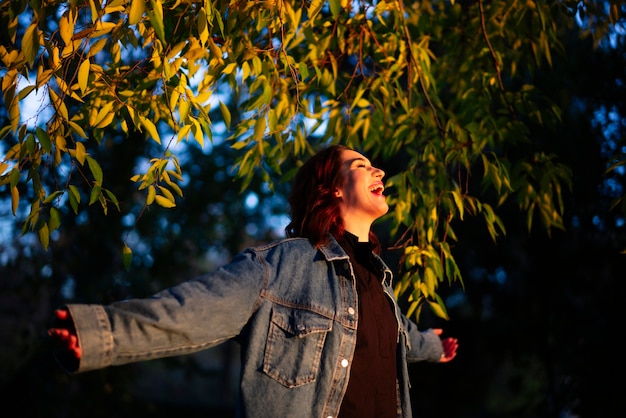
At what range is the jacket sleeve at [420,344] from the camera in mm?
3119

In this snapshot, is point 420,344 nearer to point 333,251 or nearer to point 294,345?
point 333,251

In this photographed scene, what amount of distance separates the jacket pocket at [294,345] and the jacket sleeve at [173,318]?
0.13 meters

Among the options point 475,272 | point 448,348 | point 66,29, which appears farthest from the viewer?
point 475,272

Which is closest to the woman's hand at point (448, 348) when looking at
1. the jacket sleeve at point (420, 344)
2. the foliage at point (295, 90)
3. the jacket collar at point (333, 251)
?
the jacket sleeve at point (420, 344)

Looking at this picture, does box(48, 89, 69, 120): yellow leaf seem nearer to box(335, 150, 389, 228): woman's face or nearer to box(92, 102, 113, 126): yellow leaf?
box(92, 102, 113, 126): yellow leaf

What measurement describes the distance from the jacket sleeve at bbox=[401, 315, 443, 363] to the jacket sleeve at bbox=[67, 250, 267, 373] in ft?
3.66

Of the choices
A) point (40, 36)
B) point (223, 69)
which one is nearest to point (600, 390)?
point (223, 69)

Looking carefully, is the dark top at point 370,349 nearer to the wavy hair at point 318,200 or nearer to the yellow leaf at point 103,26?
the wavy hair at point 318,200

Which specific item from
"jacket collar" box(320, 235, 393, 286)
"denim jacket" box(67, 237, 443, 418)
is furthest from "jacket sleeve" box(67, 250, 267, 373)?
"jacket collar" box(320, 235, 393, 286)

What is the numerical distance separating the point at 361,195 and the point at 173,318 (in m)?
1.19

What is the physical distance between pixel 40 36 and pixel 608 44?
5174 millimetres

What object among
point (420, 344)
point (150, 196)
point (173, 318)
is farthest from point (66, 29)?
point (420, 344)

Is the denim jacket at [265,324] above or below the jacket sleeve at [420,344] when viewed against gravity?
below

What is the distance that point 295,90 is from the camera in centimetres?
388
